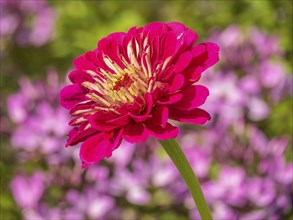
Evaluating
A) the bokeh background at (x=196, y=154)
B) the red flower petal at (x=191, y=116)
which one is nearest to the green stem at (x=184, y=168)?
the red flower petal at (x=191, y=116)

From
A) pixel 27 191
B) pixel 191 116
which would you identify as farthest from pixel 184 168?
pixel 27 191

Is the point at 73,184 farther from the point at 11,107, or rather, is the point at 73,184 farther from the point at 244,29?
the point at 244,29

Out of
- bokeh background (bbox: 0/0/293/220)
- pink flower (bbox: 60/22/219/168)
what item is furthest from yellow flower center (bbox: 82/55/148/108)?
bokeh background (bbox: 0/0/293/220)

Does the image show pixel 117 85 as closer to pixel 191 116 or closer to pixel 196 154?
pixel 191 116

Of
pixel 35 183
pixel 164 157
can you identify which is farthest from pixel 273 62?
pixel 35 183

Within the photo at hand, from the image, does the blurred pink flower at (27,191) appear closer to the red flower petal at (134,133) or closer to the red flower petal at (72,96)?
the red flower petal at (72,96)

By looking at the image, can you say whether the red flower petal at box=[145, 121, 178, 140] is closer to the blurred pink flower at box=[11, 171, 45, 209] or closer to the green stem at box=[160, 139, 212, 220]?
the green stem at box=[160, 139, 212, 220]
